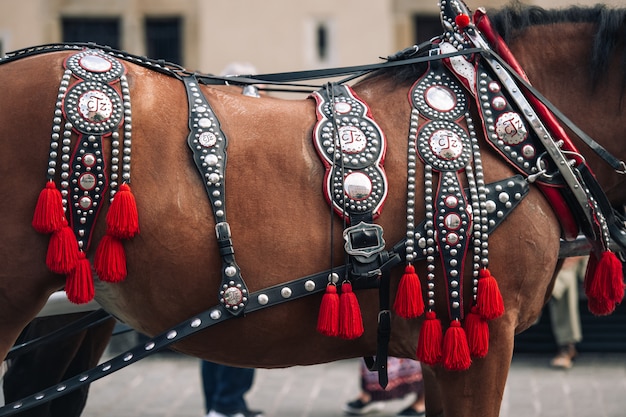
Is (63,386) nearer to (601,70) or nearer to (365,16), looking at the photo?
(601,70)

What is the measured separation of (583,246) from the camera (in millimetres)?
2822

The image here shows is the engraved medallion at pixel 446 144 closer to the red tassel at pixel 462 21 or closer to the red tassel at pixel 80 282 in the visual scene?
the red tassel at pixel 462 21

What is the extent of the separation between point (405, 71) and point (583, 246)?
2.47ft

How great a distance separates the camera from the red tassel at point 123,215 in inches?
92.0

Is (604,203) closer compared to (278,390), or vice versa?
(604,203)

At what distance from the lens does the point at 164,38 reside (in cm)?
1067

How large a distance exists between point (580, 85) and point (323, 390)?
3.68 metres

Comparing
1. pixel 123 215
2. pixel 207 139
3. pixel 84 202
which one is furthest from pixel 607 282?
pixel 84 202

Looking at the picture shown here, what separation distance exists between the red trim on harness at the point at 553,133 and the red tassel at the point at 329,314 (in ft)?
2.12

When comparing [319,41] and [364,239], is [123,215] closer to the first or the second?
[364,239]

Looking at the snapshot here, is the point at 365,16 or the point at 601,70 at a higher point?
the point at 365,16

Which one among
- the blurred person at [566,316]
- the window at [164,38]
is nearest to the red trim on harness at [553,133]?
the blurred person at [566,316]

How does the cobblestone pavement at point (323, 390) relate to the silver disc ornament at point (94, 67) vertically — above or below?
below

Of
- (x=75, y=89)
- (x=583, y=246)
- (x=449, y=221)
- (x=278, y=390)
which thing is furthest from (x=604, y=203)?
(x=278, y=390)
